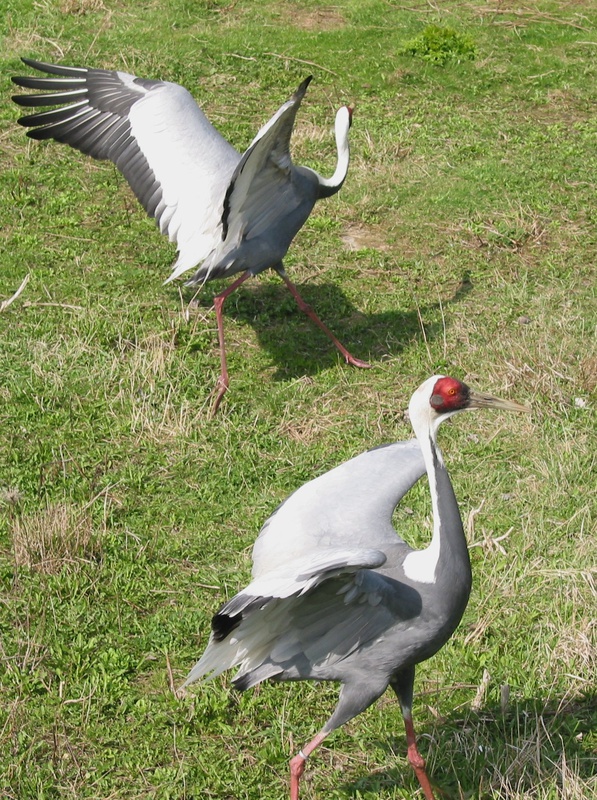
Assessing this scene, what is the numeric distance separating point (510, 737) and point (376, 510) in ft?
2.99

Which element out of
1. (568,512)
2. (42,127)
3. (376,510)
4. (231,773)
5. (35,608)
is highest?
(42,127)

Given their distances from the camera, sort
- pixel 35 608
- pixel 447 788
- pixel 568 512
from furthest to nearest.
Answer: pixel 568 512, pixel 35 608, pixel 447 788

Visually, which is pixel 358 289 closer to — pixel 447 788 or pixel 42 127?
pixel 42 127

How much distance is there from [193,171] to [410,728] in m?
3.95

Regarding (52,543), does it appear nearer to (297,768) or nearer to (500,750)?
(297,768)

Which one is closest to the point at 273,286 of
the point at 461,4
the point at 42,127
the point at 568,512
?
the point at 42,127

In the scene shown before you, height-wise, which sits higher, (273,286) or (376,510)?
(376,510)

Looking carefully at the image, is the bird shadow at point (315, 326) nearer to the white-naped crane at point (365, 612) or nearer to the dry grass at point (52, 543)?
the dry grass at point (52, 543)

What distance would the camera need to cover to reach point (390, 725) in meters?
3.86

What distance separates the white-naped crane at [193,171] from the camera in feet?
19.4

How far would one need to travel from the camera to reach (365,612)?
10.9 feet

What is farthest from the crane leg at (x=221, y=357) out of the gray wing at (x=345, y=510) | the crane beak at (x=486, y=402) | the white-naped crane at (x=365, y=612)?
the crane beak at (x=486, y=402)

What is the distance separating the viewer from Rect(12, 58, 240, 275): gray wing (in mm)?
6316

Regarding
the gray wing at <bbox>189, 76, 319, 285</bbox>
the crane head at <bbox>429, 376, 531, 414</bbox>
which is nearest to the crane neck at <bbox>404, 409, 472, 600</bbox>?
the crane head at <bbox>429, 376, 531, 414</bbox>
